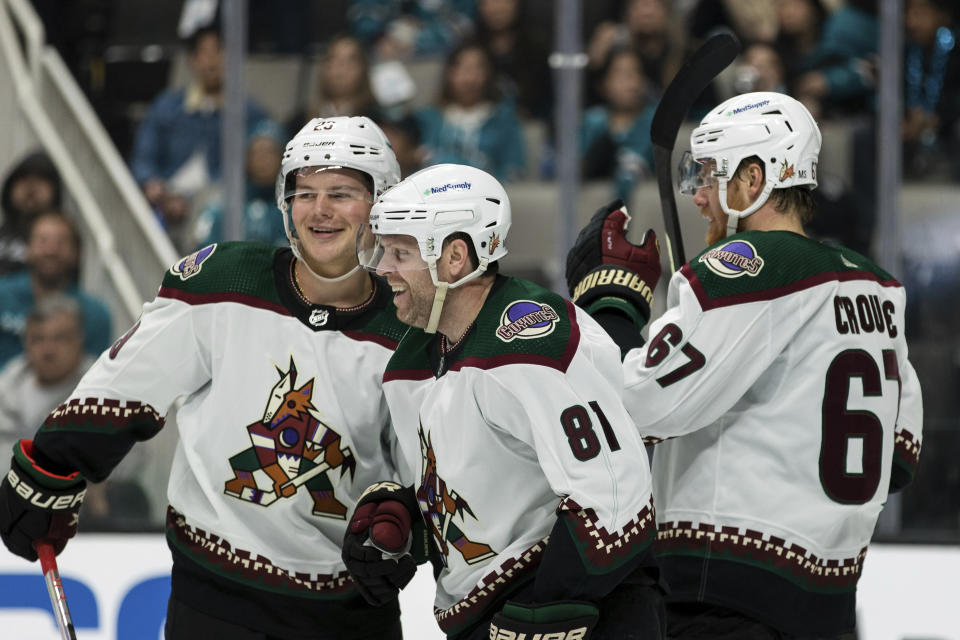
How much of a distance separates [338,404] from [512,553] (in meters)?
0.47

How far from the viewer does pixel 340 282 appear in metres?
2.37

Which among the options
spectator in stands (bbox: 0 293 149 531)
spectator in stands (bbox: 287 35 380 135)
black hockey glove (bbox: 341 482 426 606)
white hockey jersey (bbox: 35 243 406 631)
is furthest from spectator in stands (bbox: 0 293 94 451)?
black hockey glove (bbox: 341 482 426 606)

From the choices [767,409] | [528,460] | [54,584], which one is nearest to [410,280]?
[528,460]

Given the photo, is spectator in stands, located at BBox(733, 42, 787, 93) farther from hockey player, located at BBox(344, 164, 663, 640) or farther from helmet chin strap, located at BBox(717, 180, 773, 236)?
hockey player, located at BBox(344, 164, 663, 640)

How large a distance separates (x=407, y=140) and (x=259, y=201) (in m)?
0.58

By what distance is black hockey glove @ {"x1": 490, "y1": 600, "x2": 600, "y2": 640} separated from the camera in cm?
185

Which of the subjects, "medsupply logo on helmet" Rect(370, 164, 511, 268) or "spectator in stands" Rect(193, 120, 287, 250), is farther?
"spectator in stands" Rect(193, 120, 287, 250)

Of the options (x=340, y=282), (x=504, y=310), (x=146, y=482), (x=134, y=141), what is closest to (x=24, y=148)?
(x=134, y=141)

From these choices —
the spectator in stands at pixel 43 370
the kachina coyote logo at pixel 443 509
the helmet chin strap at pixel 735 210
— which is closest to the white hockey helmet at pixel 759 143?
the helmet chin strap at pixel 735 210

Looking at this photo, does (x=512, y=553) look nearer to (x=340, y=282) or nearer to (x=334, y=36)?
(x=340, y=282)

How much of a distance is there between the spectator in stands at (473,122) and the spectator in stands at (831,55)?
3.31ft

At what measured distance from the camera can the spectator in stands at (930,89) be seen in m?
4.66

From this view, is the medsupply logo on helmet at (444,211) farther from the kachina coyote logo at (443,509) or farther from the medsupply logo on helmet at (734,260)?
the medsupply logo on helmet at (734,260)

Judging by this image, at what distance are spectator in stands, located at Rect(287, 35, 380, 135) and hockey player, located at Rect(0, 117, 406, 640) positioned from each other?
2657 millimetres
